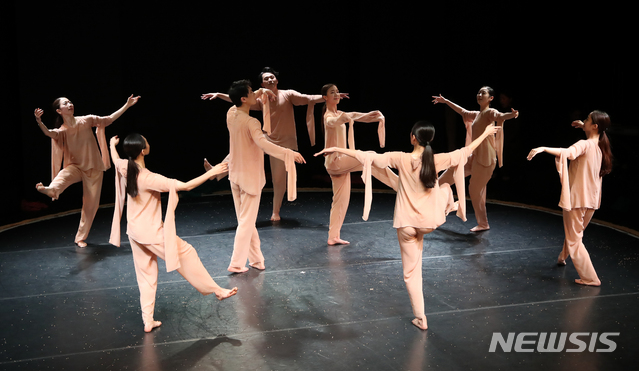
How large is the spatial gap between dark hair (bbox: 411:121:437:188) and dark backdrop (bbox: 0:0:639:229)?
378 centimetres

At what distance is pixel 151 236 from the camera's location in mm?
3449

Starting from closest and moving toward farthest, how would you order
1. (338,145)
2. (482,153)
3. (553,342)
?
(553,342)
(338,145)
(482,153)

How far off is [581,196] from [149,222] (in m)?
2.96

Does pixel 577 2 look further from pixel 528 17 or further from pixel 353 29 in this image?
pixel 353 29

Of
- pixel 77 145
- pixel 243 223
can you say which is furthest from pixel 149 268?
pixel 77 145

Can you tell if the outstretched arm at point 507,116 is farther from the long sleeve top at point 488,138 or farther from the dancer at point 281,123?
the dancer at point 281,123

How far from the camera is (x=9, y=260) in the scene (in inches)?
199


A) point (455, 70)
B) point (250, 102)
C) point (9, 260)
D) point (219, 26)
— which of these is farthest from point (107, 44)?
point (455, 70)

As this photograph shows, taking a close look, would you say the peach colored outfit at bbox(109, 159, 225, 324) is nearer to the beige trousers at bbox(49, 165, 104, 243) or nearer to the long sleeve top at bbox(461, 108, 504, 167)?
the beige trousers at bbox(49, 165, 104, 243)

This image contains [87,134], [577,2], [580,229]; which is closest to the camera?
[580,229]

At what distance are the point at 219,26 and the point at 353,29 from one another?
6.14ft

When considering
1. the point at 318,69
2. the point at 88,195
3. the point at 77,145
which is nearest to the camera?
the point at 77,145

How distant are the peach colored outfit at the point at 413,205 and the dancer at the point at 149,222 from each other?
1016 mm

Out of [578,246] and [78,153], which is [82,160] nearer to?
[78,153]
